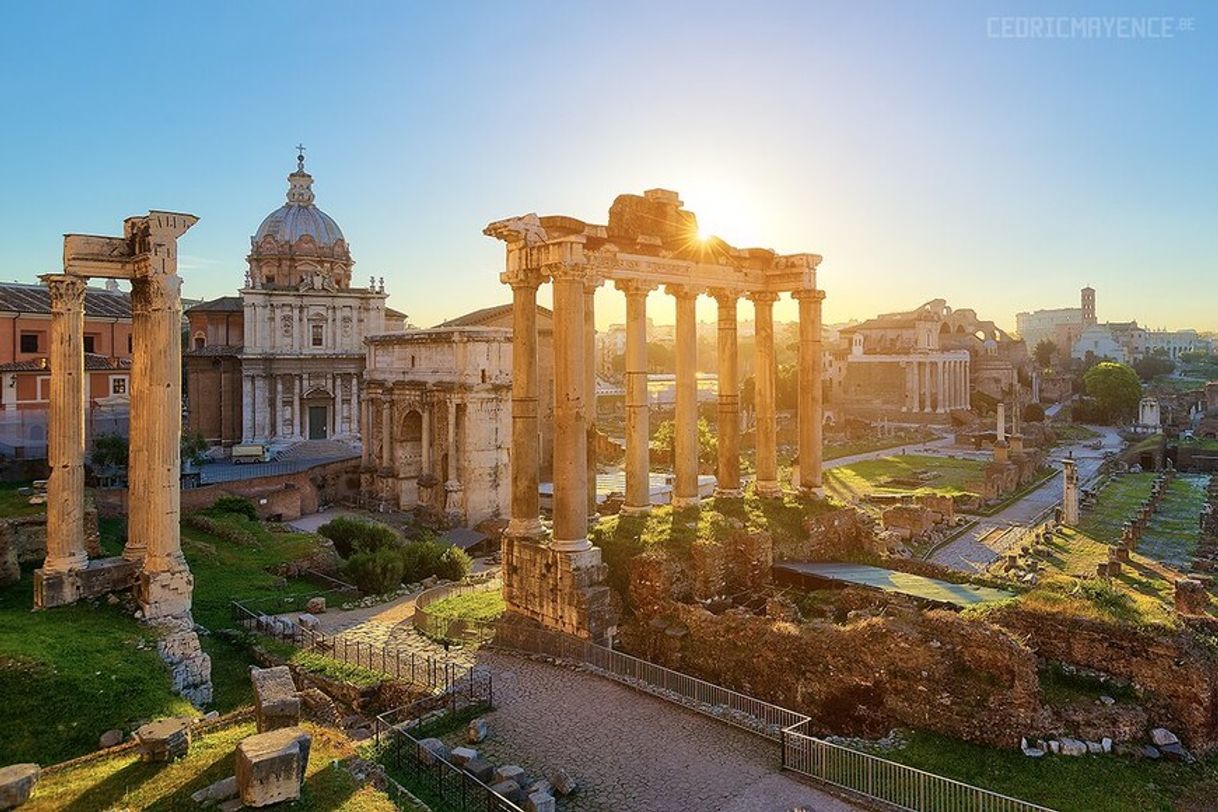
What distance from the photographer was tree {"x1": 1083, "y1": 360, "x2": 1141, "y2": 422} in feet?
280

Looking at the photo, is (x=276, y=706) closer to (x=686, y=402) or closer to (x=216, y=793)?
(x=216, y=793)

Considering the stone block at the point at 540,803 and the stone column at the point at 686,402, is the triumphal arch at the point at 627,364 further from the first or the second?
the stone block at the point at 540,803

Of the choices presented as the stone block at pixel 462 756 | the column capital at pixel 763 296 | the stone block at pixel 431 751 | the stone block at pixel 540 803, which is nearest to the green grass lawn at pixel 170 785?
the stone block at pixel 431 751

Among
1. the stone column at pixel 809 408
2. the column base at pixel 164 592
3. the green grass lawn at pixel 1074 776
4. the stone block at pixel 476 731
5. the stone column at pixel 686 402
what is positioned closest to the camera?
the green grass lawn at pixel 1074 776

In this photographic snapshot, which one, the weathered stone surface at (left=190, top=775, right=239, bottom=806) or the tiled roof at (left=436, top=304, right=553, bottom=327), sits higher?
the tiled roof at (left=436, top=304, right=553, bottom=327)

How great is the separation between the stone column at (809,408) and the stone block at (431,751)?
468 inches

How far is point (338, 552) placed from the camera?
26.2m

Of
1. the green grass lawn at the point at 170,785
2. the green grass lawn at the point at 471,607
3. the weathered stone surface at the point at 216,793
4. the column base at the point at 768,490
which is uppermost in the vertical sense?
the column base at the point at 768,490

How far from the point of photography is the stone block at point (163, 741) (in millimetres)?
9500

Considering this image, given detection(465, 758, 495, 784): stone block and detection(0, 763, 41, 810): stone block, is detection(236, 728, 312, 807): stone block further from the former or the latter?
detection(465, 758, 495, 784): stone block

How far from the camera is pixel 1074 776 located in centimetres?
992

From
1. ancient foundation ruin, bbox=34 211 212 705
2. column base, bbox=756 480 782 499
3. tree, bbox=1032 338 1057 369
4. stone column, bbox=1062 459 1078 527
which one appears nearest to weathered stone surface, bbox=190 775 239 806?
ancient foundation ruin, bbox=34 211 212 705

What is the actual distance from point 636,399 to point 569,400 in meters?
2.49

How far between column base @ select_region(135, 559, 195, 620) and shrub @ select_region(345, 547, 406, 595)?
7038 mm
